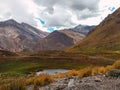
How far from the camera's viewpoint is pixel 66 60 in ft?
413

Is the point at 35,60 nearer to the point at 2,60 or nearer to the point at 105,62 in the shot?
the point at 2,60

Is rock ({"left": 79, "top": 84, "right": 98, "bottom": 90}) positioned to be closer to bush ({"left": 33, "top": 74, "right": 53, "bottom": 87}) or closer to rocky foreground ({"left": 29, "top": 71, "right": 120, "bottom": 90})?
rocky foreground ({"left": 29, "top": 71, "right": 120, "bottom": 90})

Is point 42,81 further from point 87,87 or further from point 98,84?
point 98,84

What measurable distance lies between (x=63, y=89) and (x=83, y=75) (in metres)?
3.78

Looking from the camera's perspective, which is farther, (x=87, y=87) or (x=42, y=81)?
(x=42, y=81)

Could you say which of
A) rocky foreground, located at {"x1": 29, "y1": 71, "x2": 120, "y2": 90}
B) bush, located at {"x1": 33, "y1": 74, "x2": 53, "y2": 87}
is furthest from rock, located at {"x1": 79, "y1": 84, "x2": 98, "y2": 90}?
bush, located at {"x1": 33, "y1": 74, "x2": 53, "y2": 87}

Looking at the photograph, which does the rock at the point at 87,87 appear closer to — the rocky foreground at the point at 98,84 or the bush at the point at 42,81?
the rocky foreground at the point at 98,84

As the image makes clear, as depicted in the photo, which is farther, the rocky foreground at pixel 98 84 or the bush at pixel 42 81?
the bush at pixel 42 81

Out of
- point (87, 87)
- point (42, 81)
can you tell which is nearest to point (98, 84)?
point (87, 87)

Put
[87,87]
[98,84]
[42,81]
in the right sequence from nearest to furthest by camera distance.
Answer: [87,87] < [98,84] < [42,81]

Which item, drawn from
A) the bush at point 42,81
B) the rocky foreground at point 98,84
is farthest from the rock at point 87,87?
the bush at point 42,81

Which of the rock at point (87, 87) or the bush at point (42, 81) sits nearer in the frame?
the rock at point (87, 87)

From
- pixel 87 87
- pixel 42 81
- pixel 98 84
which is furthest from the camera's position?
pixel 42 81

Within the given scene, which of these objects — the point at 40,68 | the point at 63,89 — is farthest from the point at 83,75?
the point at 40,68
